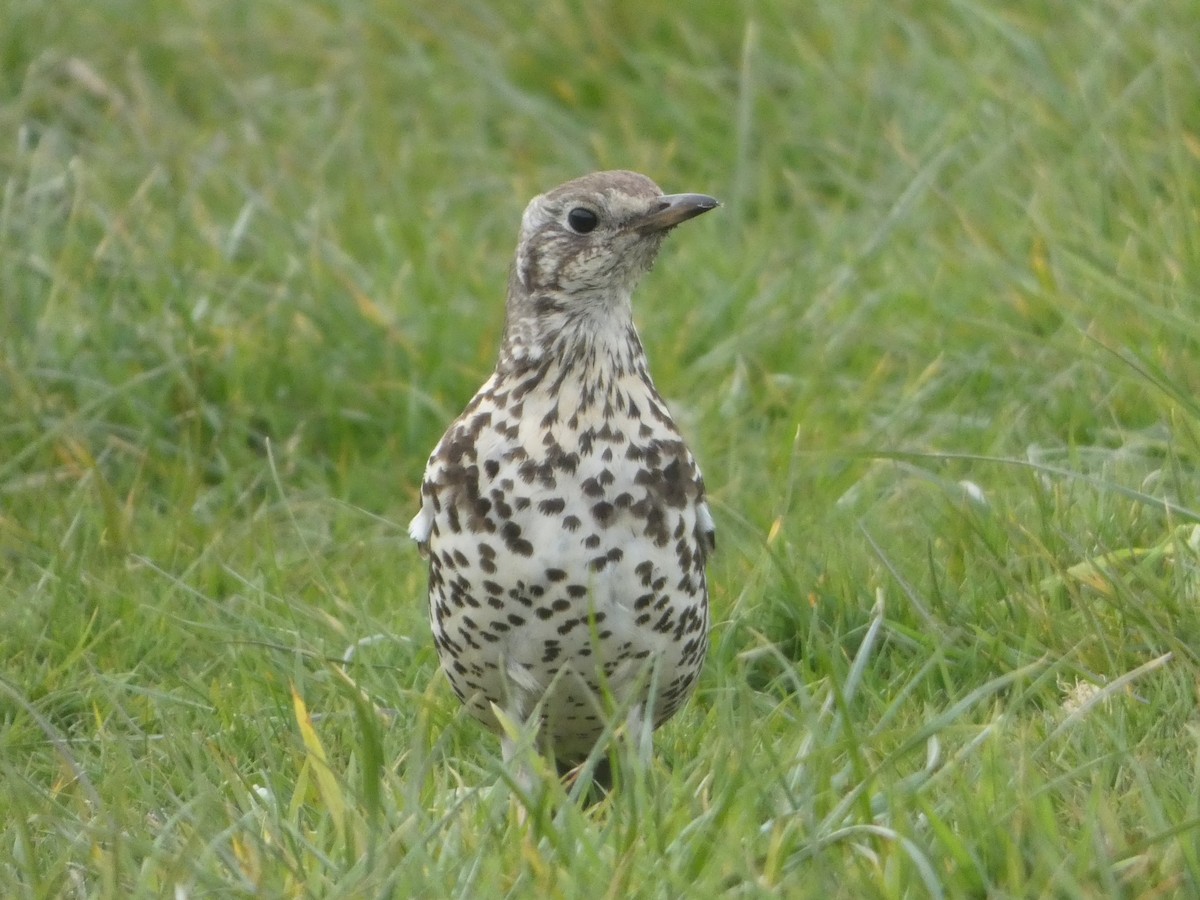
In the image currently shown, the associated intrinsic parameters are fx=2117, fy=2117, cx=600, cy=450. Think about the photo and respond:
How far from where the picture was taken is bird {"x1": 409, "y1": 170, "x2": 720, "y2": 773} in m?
4.26

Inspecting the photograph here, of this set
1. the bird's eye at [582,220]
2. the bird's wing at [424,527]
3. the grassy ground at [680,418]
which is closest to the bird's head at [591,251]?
the bird's eye at [582,220]

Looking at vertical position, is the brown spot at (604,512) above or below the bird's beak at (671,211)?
below

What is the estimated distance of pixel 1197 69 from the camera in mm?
6930

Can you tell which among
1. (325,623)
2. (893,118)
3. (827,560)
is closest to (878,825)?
(827,560)

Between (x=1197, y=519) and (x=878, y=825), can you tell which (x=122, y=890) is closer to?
(x=878, y=825)

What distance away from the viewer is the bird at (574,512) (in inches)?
168

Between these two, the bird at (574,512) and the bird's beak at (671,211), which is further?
the bird's beak at (671,211)

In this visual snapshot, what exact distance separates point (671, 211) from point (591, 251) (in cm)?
20

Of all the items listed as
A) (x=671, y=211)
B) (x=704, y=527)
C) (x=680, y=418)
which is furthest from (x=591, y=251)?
(x=680, y=418)

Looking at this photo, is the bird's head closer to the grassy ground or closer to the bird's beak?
the bird's beak

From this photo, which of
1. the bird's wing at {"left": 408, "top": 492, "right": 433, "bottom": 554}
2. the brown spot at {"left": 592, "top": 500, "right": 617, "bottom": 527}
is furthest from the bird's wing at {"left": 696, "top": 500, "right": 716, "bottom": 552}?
the bird's wing at {"left": 408, "top": 492, "right": 433, "bottom": 554}

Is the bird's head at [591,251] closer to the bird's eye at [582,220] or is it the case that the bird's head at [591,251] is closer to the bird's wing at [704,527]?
the bird's eye at [582,220]

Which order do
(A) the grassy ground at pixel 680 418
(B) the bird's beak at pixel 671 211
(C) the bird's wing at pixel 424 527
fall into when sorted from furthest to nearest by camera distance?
(B) the bird's beak at pixel 671 211 → (C) the bird's wing at pixel 424 527 → (A) the grassy ground at pixel 680 418

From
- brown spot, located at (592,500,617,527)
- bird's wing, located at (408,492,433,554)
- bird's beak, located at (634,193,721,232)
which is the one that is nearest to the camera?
brown spot, located at (592,500,617,527)
